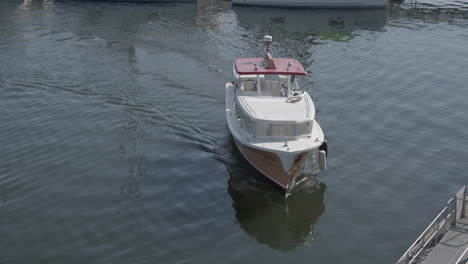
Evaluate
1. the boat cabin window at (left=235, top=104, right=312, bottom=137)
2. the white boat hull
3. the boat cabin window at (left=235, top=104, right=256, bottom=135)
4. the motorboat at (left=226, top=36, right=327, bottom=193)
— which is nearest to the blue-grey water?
the white boat hull

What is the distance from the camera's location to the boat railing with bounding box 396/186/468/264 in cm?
2295

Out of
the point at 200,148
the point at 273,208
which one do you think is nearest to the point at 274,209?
the point at 273,208

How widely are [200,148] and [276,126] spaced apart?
8.15 m

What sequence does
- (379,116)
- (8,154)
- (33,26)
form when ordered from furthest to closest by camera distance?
(33,26)
(379,116)
(8,154)

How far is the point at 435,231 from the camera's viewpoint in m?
24.2

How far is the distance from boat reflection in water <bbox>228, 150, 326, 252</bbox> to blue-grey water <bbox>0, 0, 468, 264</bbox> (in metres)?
0.11

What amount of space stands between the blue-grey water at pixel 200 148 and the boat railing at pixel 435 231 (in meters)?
4.82

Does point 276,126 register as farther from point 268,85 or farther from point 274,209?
point 268,85

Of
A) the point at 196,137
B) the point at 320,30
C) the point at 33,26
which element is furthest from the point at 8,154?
the point at 320,30

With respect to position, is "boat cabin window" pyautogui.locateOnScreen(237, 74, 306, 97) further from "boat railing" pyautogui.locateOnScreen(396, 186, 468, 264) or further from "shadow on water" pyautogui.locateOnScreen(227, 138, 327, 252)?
"boat railing" pyautogui.locateOnScreen(396, 186, 468, 264)

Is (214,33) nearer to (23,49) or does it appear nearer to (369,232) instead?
(23,49)

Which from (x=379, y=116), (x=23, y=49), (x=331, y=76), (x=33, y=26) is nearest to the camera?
(x=379, y=116)

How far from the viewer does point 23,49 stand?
204 feet

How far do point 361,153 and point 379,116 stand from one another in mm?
7725
